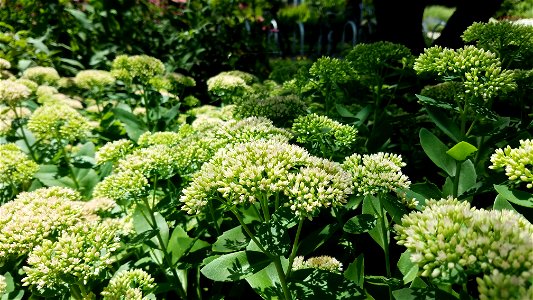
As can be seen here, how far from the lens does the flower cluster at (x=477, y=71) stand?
72.2 inches

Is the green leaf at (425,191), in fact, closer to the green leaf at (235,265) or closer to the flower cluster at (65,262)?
the green leaf at (235,265)

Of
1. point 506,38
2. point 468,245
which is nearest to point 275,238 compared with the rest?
point 468,245

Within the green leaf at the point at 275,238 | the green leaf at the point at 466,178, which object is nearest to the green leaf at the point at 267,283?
the green leaf at the point at 275,238

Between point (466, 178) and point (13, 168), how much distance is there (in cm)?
261

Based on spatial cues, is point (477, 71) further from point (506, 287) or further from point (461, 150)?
point (506, 287)

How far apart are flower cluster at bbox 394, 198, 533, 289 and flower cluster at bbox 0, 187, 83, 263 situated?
1.48 m

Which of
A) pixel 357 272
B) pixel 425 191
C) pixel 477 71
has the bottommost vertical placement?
pixel 357 272

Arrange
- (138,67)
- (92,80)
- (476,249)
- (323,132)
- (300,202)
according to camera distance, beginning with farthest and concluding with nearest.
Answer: (92,80) < (138,67) < (323,132) < (300,202) < (476,249)

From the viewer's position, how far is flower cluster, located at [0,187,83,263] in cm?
177

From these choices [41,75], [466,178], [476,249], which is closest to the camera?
[476,249]

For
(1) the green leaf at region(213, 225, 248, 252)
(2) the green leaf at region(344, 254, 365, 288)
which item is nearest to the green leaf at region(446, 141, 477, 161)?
(2) the green leaf at region(344, 254, 365, 288)

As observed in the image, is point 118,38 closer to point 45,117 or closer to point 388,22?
point 45,117

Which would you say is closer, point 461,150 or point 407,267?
point 407,267

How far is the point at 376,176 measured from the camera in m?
1.68
